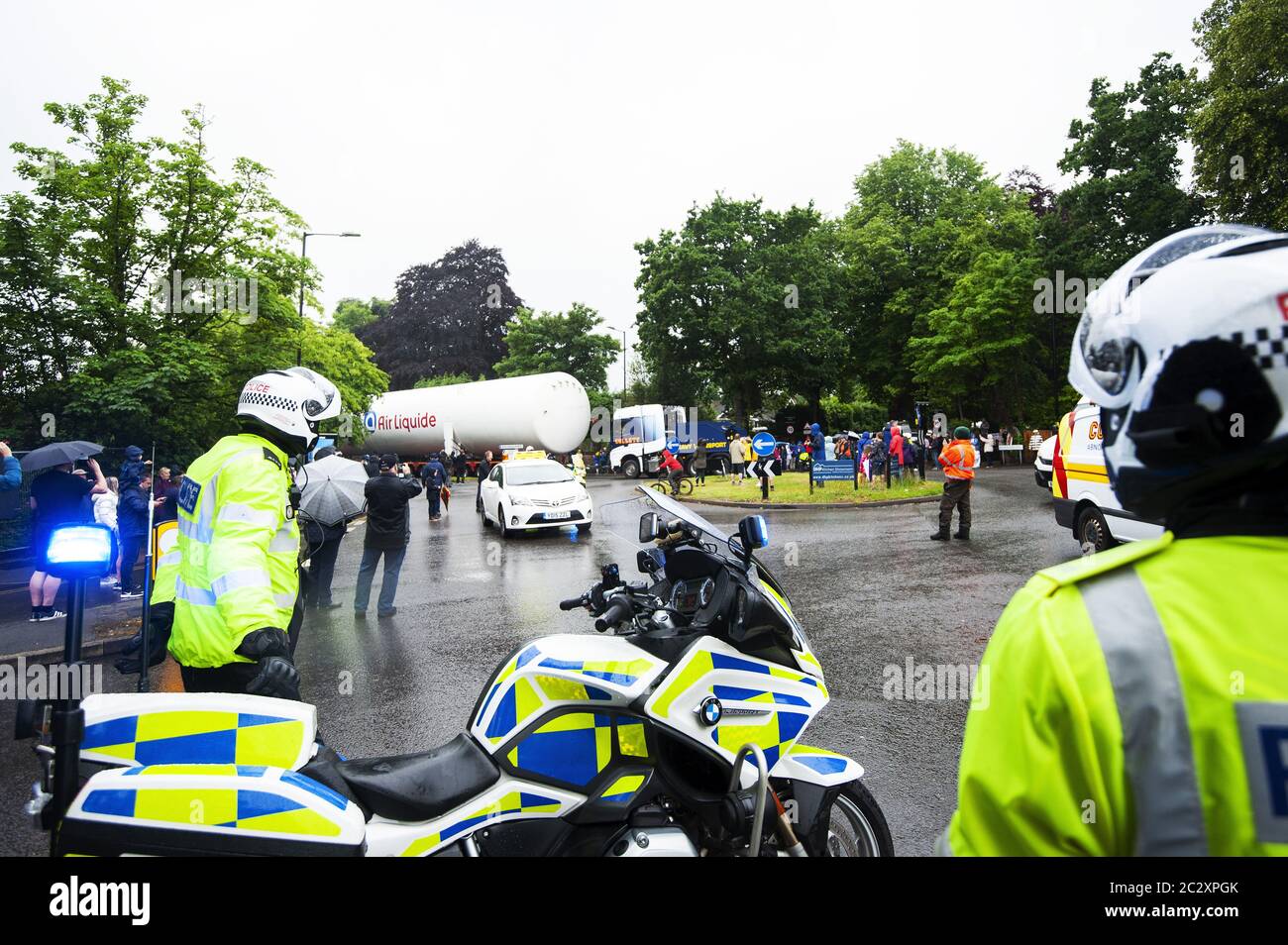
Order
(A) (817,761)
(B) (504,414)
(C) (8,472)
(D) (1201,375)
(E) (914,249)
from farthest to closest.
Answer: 1. (E) (914,249)
2. (B) (504,414)
3. (C) (8,472)
4. (A) (817,761)
5. (D) (1201,375)

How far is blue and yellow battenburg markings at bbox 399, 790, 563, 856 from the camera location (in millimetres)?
2142

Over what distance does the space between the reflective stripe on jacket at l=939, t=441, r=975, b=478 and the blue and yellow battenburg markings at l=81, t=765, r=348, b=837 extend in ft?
36.7

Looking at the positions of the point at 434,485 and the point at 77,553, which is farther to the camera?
the point at 434,485

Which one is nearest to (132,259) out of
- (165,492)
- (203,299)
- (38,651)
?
(203,299)

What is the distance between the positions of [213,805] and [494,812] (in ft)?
2.41

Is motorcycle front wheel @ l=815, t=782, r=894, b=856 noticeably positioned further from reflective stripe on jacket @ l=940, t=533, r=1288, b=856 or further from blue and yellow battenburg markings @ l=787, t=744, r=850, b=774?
reflective stripe on jacket @ l=940, t=533, r=1288, b=856

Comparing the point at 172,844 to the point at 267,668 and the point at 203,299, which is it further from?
the point at 203,299

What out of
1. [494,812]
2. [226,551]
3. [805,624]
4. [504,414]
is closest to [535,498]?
[805,624]

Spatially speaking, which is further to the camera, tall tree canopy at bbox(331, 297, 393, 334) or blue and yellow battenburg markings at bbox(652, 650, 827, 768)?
tall tree canopy at bbox(331, 297, 393, 334)

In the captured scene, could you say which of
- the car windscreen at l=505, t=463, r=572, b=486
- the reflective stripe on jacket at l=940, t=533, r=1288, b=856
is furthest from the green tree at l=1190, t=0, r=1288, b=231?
the reflective stripe on jacket at l=940, t=533, r=1288, b=856

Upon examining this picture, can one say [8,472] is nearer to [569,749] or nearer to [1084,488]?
[569,749]

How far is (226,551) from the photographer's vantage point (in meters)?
2.64

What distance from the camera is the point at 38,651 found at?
23.0ft

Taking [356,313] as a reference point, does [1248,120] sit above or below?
below
